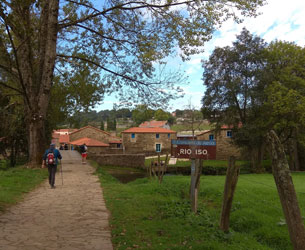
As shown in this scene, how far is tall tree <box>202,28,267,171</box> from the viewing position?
26.2 m

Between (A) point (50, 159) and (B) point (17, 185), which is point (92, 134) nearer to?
(B) point (17, 185)

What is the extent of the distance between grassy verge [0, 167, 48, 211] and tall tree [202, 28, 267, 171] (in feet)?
61.3

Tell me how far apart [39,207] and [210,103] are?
23422 mm

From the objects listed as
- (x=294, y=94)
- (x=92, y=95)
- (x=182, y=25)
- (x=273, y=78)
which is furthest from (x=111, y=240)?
(x=273, y=78)

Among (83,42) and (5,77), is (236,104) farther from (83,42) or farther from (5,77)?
(5,77)

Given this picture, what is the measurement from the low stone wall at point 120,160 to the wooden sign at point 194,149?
26.9 metres

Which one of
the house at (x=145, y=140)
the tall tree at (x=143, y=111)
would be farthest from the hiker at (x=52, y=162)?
the house at (x=145, y=140)

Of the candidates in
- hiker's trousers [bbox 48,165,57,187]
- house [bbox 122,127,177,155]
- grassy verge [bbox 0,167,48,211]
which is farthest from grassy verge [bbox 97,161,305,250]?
house [bbox 122,127,177,155]

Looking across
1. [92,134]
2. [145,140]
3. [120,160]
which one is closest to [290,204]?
[120,160]

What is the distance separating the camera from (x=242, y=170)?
30906 millimetres

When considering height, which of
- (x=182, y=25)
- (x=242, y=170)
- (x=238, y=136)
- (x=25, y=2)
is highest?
(x=182, y=25)

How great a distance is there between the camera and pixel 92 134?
2061 inches

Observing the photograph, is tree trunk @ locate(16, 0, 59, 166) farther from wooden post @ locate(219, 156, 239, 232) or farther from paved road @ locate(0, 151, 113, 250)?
wooden post @ locate(219, 156, 239, 232)

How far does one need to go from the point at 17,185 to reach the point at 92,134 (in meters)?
42.9
